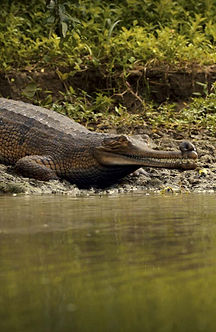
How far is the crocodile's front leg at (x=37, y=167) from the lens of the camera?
6375 millimetres

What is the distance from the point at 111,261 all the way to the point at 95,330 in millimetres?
710

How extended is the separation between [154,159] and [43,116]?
172 cm

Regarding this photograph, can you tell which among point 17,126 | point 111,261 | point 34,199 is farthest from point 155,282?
point 17,126

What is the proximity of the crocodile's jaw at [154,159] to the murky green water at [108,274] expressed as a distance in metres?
2.47

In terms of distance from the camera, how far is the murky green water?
4.43 feet

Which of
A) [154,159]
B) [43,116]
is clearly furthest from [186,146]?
[43,116]

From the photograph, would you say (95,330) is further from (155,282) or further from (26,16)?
(26,16)

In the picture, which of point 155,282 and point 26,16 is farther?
point 26,16

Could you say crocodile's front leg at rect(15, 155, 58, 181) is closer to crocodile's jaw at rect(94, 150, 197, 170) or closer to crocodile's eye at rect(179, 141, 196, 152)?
crocodile's jaw at rect(94, 150, 197, 170)

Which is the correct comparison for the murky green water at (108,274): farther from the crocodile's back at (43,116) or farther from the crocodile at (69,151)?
the crocodile's back at (43,116)

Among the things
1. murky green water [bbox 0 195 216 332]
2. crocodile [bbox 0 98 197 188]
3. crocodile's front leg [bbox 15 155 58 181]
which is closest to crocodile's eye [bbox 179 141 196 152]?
crocodile [bbox 0 98 197 188]

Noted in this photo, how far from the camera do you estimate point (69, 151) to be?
256 inches

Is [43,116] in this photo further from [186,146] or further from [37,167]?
[186,146]

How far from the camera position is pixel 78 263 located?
76.8 inches
